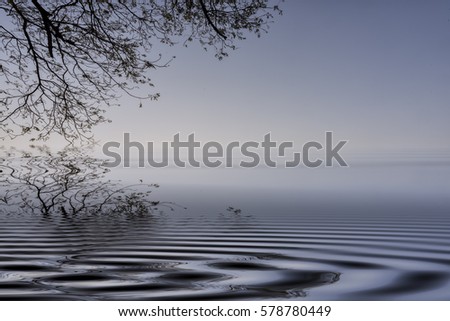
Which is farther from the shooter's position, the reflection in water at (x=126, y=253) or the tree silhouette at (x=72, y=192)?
the tree silhouette at (x=72, y=192)

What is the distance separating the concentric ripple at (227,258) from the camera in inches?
135

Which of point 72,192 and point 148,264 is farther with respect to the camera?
Result: point 72,192

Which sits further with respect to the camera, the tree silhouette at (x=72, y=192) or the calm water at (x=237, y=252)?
the tree silhouette at (x=72, y=192)

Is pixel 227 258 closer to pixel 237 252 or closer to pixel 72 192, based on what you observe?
pixel 237 252

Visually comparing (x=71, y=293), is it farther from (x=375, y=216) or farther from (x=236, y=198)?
(x=236, y=198)

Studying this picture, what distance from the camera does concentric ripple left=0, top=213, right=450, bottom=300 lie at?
3.42 m

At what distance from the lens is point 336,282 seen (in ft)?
11.9

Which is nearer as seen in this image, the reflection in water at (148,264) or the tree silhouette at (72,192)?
the reflection in water at (148,264)

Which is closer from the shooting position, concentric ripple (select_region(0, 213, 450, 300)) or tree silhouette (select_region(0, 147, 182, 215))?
concentric ripple (select_region(0, 213, 450, 300))

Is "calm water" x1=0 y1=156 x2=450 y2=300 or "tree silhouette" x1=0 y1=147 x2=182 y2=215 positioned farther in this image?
"tree silhouette" x1=0 y1=147 x2=182 y2=215

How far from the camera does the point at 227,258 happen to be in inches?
172

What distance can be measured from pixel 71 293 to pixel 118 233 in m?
2.41

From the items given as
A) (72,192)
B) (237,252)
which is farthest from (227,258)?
(72,192)

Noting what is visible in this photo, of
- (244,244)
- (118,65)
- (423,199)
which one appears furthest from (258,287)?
(423,199)
